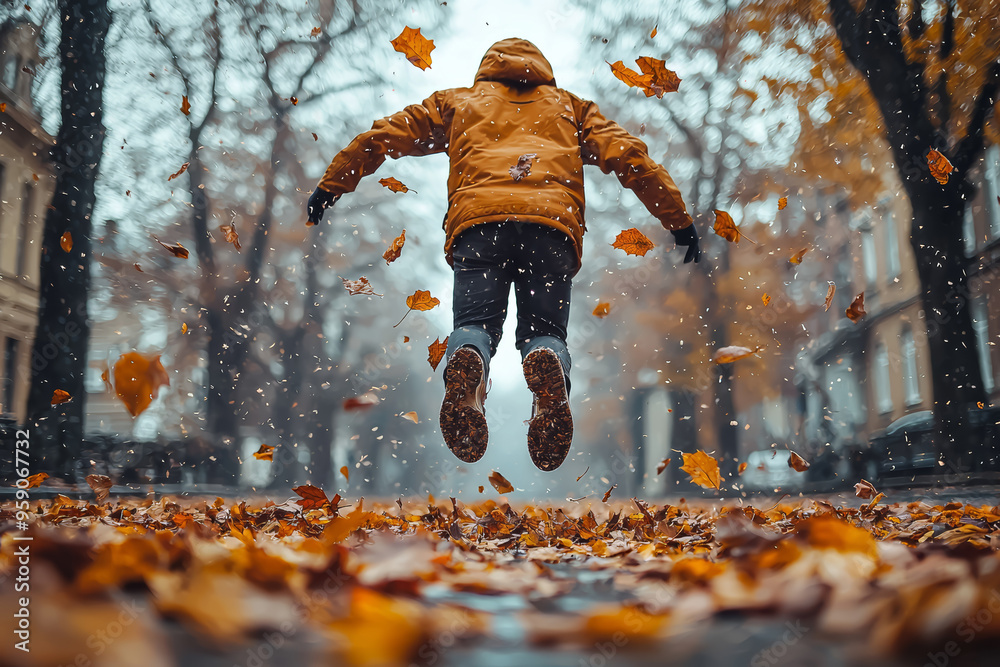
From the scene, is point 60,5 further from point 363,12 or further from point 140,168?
point 363,12

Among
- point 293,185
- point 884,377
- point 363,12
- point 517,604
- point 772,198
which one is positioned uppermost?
point 363,12

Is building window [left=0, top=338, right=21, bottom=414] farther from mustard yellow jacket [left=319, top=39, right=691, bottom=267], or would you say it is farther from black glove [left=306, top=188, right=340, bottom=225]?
mustard yellow jacket [left=319, top=39, right=691, bottom=267]

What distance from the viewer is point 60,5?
23.5 feet

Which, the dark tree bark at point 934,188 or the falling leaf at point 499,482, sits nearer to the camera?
the falling leaf at point 499,482

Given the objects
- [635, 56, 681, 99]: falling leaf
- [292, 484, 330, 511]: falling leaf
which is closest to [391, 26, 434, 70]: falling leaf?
[635, 56, 681, 99]: falling leaf

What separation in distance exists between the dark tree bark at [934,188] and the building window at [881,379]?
15490mm

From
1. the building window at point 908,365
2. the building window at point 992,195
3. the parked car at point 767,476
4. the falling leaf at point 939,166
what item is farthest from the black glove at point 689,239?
the building window at point 908,365

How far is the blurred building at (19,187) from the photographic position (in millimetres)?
6707

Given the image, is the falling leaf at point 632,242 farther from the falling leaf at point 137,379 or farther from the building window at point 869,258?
the building window at point 869,258

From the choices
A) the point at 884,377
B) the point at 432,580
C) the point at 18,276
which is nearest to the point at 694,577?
the point at 432,580

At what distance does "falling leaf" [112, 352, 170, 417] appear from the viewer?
2598mm

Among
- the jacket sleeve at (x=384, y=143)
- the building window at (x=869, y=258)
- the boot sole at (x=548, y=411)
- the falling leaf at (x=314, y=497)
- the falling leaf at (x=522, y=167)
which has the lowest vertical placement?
the falling leaf at (x=314, y=497)

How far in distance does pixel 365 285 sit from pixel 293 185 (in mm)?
11786

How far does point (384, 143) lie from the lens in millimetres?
3352
